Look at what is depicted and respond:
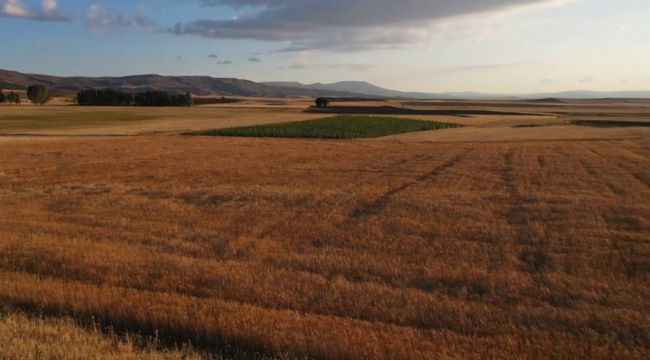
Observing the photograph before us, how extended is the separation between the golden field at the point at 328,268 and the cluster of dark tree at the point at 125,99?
122 metres

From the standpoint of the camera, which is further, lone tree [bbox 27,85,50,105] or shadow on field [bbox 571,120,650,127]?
lone tree [bbox 27,85,50,105]

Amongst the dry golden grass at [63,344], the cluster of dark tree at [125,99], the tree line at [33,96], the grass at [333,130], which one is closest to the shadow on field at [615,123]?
the grass at [333,130]

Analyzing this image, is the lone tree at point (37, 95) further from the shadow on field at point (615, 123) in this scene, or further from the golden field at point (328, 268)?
the golden field at point (328, 268)

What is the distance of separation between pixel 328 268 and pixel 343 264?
388mm

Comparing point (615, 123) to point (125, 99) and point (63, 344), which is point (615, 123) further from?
point (125, 99)

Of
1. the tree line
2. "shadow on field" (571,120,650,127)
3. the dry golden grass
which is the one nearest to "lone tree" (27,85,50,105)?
the tree line

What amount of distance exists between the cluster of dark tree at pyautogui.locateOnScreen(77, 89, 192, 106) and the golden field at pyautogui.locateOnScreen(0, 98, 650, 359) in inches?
4798

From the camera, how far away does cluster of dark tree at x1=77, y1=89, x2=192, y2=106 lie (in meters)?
139

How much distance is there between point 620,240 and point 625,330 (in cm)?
595

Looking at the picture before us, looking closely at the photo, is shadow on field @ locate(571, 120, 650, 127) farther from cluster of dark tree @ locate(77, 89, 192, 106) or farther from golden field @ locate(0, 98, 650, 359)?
cluster of dark tree @ locate(77, 89, 192, 106)

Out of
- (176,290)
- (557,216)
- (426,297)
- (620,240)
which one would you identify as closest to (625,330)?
(426,297)

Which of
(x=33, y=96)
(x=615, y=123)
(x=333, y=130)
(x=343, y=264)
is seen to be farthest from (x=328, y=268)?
(x=33, y=96)

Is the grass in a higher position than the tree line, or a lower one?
lower

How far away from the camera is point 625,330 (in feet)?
26.3
